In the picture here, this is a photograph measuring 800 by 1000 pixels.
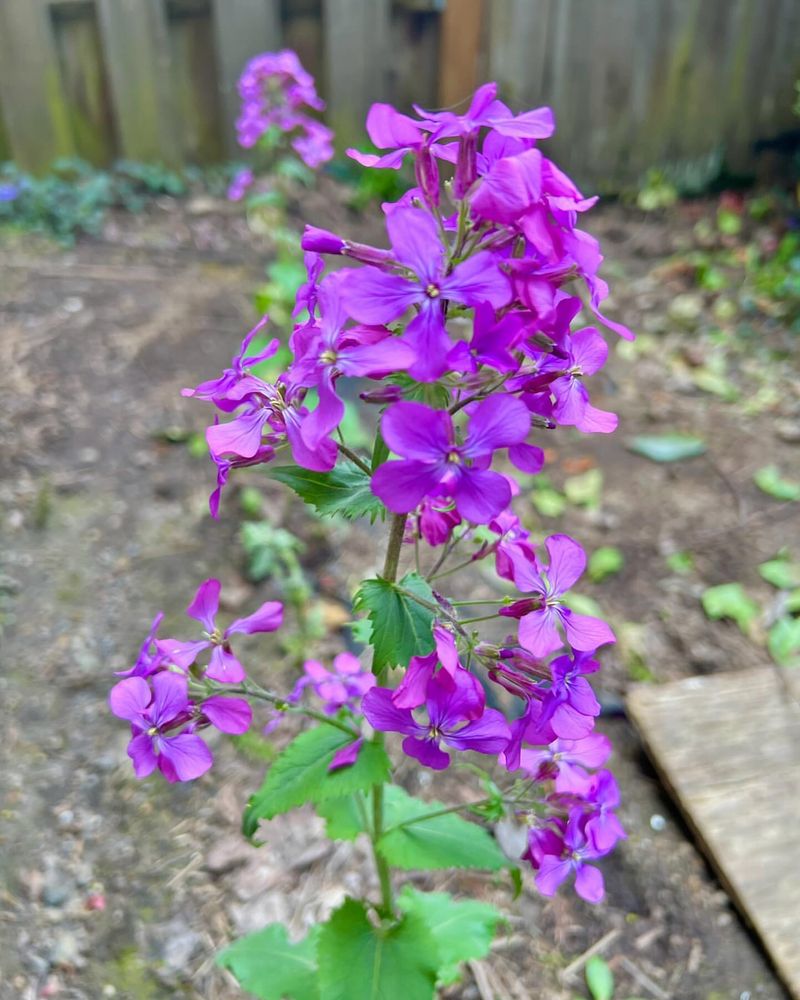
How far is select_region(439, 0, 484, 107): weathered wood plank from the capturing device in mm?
4867

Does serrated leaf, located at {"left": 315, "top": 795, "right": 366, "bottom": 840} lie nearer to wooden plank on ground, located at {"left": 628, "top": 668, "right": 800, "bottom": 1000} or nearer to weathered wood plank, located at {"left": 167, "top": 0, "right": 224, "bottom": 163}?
wooden plank on ground, located at {"left": 628, "top": 668, "right": 800, "bottom": 1000}

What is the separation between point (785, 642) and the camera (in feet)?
9.61

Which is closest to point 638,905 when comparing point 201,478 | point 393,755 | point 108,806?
point 393,755

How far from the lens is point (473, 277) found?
1011mm

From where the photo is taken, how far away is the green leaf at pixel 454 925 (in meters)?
1.85

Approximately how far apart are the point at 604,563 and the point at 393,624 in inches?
85.1

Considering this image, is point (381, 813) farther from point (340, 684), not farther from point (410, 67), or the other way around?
point (410, 67)

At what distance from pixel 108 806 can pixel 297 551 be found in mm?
1070

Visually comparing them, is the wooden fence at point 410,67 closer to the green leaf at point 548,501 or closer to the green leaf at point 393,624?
the green leaf at point 548,501

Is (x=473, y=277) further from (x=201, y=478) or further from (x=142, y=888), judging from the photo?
(x=201, y=478)

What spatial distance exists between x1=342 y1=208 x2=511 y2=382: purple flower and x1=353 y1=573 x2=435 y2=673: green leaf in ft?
1.11

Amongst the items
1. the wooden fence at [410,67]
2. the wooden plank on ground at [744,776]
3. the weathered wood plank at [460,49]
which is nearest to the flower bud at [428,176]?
the wooden plank on ground at [744,776]

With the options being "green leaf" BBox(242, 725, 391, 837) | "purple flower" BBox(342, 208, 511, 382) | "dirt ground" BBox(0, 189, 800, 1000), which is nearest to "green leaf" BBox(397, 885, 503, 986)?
"dirt ground" BBox(0, 189, 800, 1000)

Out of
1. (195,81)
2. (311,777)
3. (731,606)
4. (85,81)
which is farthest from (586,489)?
(85,81)
